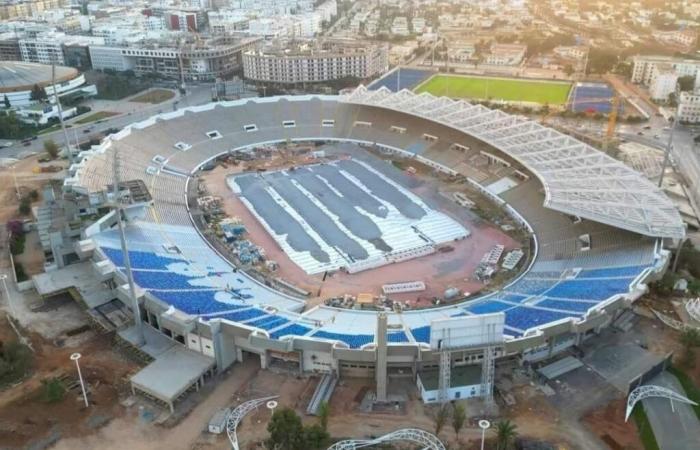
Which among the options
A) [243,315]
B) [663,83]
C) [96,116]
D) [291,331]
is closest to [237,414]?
[291,331]

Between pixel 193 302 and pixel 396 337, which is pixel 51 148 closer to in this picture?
pixel 193 302

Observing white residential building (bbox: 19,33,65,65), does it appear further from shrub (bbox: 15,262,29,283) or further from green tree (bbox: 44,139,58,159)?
shrub (bbox: 15,262,29,283)

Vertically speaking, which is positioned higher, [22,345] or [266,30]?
[266,30]

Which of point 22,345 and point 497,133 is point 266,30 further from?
point 22,345

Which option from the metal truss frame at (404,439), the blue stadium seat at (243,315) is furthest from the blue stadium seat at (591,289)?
the blue stadium seat at (243,315)

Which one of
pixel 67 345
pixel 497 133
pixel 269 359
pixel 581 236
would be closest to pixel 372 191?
pixel 497 133

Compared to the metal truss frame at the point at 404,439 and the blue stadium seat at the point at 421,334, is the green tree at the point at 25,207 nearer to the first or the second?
the blue stadium seat at the point at 421,334

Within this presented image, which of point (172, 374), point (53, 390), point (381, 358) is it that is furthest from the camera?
point (172, 374)
